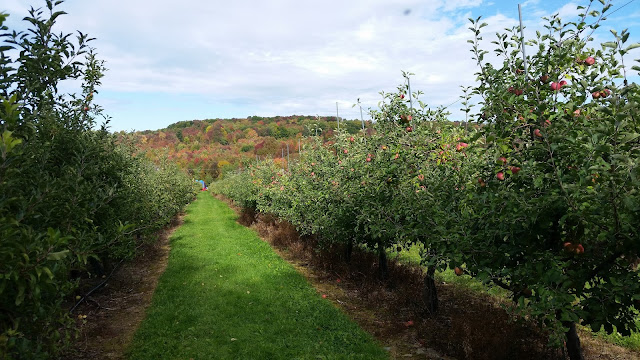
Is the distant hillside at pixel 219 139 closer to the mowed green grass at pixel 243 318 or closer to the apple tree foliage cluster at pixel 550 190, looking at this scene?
the mowed green grass at pixel 243 318

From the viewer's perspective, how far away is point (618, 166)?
9.62 ft

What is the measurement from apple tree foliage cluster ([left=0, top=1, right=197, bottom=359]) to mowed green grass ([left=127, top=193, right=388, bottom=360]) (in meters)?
1.77

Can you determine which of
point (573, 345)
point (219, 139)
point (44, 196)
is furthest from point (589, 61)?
point (219, 139)

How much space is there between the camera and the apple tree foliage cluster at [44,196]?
98.4 inches

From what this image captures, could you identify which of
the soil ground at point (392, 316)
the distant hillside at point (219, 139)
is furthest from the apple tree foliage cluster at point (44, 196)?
the distant hillside at point (219, 139)

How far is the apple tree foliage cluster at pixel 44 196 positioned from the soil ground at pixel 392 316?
1.49m

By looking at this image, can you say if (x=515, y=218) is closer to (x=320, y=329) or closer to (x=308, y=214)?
(x=320, y=329)

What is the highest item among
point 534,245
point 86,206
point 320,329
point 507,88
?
point 507,88

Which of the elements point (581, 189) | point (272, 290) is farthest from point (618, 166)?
point (272, 290)

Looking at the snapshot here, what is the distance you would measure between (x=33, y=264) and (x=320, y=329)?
16.6 feet

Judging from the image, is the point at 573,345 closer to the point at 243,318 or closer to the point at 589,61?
the point at 589,61

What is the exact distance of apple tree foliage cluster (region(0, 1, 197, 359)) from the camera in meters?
2.50

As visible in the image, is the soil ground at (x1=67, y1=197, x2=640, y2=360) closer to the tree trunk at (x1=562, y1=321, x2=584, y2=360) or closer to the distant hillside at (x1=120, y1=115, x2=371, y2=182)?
the tree trunk at (x1=562, y1=321, x2=584, y2=360)

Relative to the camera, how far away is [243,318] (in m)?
7.20
